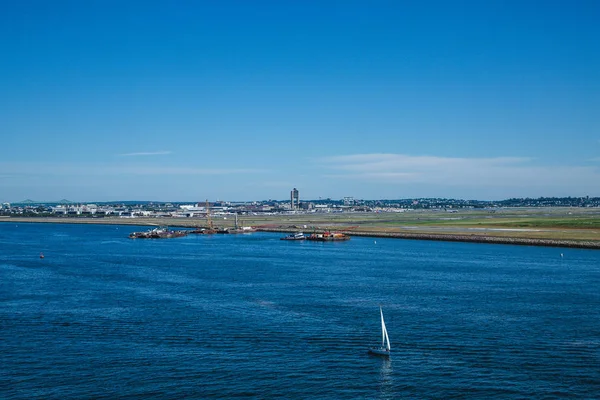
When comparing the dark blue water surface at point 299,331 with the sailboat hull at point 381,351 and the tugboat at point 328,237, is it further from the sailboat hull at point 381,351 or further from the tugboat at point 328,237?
the tugboat at point 328,237

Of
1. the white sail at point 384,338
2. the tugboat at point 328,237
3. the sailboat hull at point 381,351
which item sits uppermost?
the tugboat at point 328,237

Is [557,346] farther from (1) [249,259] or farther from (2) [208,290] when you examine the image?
(1) [249,259]

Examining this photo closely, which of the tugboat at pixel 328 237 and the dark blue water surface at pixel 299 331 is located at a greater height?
the tugboat at pixel 328 237

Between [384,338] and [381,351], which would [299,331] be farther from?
[381,351]

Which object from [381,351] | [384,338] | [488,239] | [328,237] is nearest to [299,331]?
[384,338]

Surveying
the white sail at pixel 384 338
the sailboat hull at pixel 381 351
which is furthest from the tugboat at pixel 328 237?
the sailboat hull at pixel 381 351

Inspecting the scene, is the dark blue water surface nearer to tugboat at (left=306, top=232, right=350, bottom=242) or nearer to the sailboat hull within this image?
the sailboat hull

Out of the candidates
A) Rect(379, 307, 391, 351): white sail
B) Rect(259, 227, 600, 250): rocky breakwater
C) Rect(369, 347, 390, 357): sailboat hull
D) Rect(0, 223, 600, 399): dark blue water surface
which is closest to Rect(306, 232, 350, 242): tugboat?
Rect(259, 227, 600, 250): rocky breakwater

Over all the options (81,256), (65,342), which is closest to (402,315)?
(65,342)

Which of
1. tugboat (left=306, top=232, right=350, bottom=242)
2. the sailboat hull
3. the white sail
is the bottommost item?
the sailboat hull

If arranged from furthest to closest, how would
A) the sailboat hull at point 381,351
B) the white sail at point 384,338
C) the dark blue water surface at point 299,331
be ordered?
the white sail at point 384,338 < the sailboat hull at point 381,351 < the dark blue water surface at point 299,331
